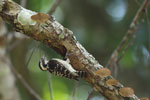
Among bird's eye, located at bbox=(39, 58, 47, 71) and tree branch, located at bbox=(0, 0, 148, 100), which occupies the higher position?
tree branch, located at bbox=(0, 0, 148, 100)

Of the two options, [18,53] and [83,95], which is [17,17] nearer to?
[18,53]

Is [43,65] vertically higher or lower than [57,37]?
lower

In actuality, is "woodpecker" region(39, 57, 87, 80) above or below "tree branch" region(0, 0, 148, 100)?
below

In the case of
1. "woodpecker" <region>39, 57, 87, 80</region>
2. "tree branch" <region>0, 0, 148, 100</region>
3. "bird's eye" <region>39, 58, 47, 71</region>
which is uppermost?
"tree branch" <region>0, 0, 148, 100</region>

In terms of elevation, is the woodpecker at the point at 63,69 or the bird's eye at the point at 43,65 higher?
the woodpecker at the point at 63,69

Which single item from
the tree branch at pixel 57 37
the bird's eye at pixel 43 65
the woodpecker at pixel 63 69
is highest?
the tree branch at pixel 57 37

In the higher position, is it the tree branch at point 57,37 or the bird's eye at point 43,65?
the tree branch at point 57,37

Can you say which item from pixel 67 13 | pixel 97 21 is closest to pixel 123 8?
pixel 97 21

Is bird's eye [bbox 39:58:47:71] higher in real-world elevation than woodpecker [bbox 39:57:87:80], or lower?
lower
